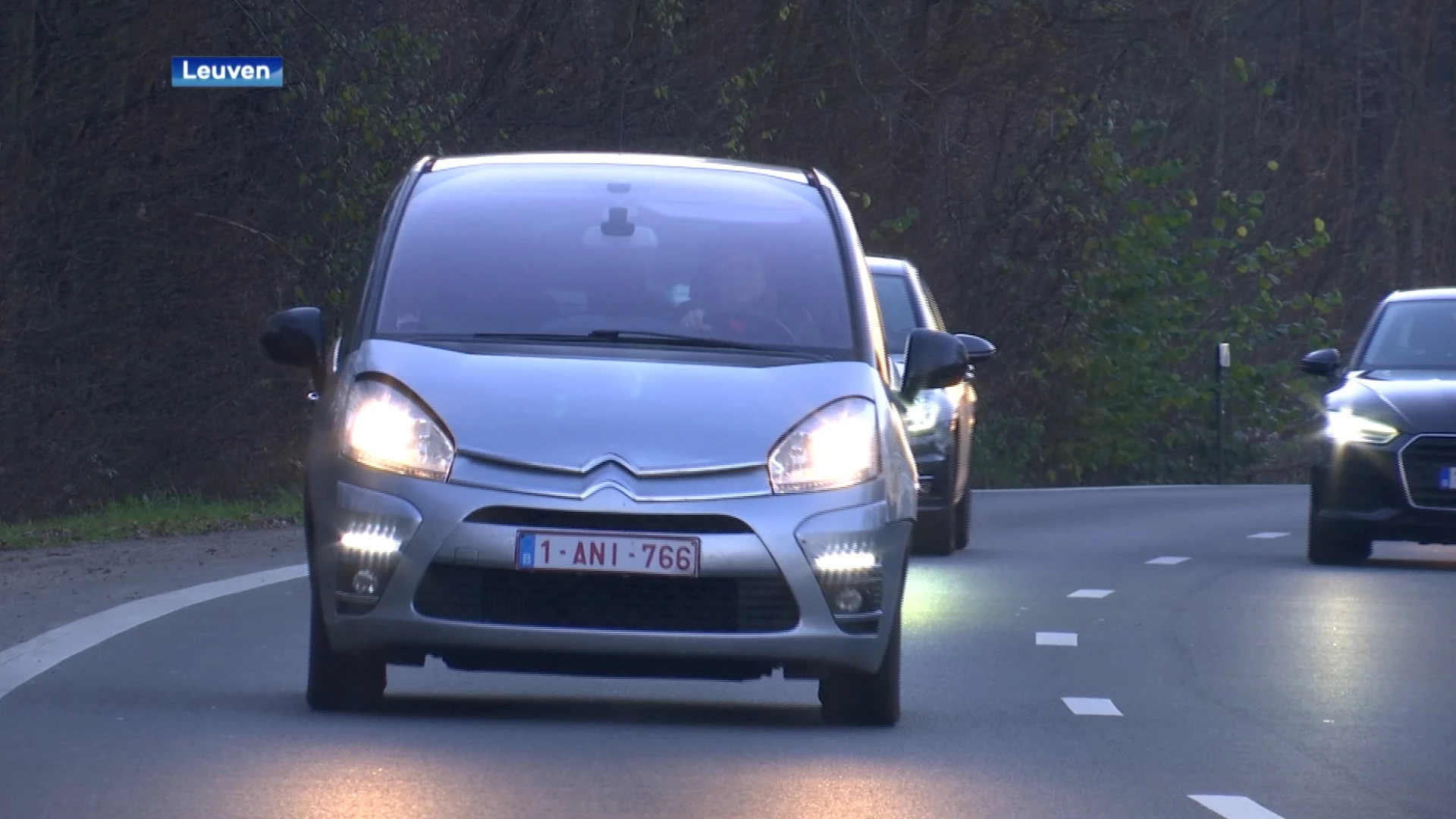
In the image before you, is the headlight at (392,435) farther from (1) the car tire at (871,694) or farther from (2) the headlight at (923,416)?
(2) the headlight at (923,416)

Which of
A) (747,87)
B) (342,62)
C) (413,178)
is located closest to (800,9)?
(747,87)

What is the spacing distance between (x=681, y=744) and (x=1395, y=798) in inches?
76.1

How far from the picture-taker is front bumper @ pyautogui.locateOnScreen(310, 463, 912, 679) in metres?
8.05

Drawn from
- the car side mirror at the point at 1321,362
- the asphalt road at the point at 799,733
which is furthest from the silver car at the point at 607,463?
the car side mirror at the point at 1321,362

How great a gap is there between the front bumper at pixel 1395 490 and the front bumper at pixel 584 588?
9.25 m

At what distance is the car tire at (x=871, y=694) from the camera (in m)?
8.63

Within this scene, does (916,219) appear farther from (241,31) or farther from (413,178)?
(413,178)

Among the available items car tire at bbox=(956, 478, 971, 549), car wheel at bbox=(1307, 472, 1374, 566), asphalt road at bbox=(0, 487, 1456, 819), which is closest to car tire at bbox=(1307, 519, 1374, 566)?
car wheel at bbox=(1307, 472, 1374, 566)

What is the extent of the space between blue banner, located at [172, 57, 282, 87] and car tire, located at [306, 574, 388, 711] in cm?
1392

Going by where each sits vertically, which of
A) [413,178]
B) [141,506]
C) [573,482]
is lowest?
[141,506]

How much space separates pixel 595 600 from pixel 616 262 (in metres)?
1.30

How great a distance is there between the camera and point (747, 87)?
3105cm

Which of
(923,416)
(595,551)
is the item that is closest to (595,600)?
(595,551)

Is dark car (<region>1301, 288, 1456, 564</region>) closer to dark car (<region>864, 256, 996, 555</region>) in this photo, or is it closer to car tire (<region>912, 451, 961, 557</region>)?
dark car (<region>864, 256, 996, 555</region>)
